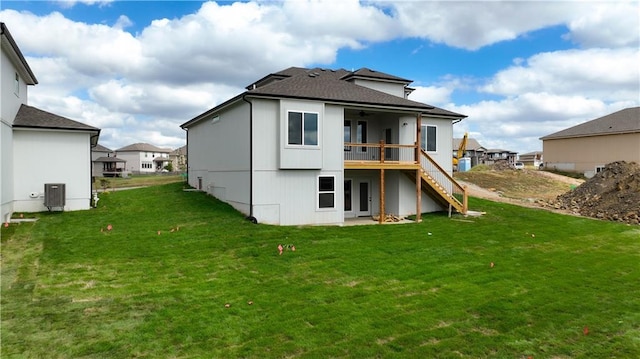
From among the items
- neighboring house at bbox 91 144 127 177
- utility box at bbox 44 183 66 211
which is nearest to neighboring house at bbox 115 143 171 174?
neighboring house at bbox 91 144 127 177

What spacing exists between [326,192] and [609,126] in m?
39.6

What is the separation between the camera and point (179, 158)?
90.6 meters

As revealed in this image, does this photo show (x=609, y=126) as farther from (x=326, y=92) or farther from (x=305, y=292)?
(x=305, y=292)

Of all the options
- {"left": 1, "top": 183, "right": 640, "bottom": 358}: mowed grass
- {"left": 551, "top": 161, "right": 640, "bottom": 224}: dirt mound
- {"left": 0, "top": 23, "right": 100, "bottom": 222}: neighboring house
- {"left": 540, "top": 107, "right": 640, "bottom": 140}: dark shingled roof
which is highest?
{"left": 540, "top": 107, "right": 640, "bottom": 140}: dark shingled roof

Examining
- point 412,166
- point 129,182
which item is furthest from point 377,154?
point 129,182

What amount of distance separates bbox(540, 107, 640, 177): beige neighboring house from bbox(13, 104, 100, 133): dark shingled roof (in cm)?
4538

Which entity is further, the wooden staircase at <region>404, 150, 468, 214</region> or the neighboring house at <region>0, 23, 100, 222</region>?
the wooden staircase at <region>404, 150, 468, 214</region>

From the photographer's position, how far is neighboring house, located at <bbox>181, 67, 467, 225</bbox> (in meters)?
15.0

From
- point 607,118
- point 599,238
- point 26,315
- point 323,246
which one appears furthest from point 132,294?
point 607,118

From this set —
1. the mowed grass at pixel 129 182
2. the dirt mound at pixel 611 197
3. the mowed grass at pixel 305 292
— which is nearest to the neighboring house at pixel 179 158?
the mowed grass at pixel 129 182

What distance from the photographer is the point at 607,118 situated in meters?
43.8

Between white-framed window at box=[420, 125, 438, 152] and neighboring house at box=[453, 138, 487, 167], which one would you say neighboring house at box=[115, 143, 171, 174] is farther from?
white-framed window at box=[420, 125, 438, 152]

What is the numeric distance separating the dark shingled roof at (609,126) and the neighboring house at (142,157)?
3028 inches

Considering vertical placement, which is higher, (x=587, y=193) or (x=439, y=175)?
(x=439, y=175)
